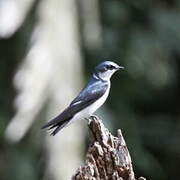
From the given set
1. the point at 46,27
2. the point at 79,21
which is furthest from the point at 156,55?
the point at 46,27

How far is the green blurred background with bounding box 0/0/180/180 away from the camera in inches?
368

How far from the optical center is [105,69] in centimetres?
618

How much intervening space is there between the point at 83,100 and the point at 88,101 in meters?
0.04

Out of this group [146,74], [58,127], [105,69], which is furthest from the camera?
[146,74]

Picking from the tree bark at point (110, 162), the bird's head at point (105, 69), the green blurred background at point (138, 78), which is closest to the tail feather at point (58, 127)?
the bird's head at point (105, 69)

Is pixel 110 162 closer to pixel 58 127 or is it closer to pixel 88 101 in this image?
pixel 58 127

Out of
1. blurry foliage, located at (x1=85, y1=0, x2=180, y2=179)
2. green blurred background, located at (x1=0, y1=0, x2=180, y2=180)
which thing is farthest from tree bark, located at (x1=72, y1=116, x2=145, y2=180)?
blurry foliage, located at (x1=85, y1=0, x2=180, y2=179)

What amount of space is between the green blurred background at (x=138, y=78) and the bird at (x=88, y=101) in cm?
276

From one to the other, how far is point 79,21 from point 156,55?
256cm

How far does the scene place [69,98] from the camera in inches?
265

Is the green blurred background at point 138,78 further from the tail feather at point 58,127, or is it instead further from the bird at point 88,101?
the tail feather at point 58,127

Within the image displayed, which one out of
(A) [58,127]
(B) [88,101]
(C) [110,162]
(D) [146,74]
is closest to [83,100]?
(B) [88,101]

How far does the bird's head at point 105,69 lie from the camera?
20.2 feet

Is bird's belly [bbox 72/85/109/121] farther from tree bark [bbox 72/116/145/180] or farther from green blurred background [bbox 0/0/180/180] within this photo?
green blurred background [bbox 0/0/180/180]
